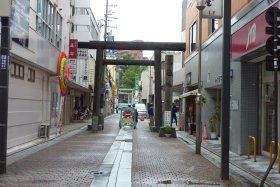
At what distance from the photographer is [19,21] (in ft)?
47.6

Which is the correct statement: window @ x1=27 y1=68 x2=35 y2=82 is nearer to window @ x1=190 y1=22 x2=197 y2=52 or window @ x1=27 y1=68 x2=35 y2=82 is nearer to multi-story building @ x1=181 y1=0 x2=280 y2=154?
multi-story building @ x1=181 y1=0 x2=280 y2=154

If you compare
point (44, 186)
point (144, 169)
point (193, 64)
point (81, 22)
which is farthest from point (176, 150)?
point (81, 22)

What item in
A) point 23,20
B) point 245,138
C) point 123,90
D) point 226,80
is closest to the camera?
point 226,80

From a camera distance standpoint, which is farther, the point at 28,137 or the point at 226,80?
the point at 28,137

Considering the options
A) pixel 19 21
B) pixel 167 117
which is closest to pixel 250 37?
pixel 19 21

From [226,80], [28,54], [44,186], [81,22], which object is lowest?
[44,186]

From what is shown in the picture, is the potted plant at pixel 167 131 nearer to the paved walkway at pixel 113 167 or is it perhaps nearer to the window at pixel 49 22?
the paved walkway at pixel 113 167

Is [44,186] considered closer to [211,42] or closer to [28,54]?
[28,54]

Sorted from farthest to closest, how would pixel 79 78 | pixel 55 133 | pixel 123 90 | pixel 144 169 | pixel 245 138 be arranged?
pixel 123 90 < pixel 79 78 < pixel 55 133 < pixel 245 138 < pixel 144 169

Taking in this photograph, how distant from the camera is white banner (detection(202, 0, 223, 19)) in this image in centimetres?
1625

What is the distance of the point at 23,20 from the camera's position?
15.1 m

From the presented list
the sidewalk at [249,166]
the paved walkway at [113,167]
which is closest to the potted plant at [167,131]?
the sidewalk at [249,166]

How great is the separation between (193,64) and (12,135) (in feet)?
44.7

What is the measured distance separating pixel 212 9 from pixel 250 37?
9.37ft
